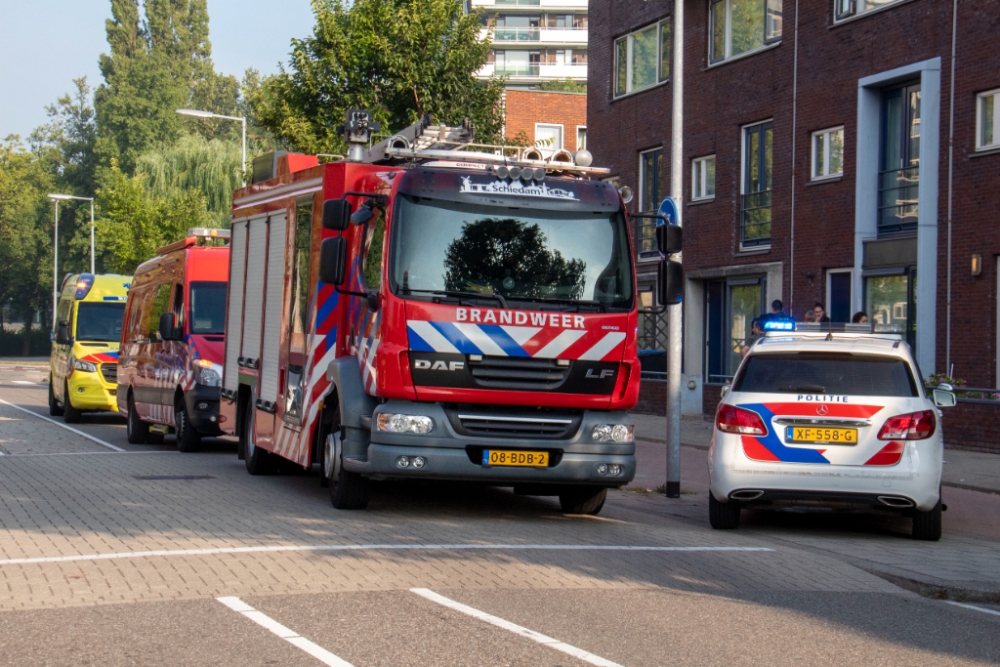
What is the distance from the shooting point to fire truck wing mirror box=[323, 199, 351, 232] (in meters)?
10.2

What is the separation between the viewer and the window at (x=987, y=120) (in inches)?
762

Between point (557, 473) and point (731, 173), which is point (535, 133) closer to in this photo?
point (731, 173)

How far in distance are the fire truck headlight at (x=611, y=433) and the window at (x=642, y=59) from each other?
62.7 ft

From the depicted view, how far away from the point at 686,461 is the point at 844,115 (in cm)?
791

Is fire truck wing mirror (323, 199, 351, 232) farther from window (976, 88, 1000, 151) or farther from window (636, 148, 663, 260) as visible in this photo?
window (636, 148, 663, 260)

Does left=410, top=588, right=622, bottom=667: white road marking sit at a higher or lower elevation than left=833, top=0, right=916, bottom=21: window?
lower

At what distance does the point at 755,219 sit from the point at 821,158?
2.27 metres

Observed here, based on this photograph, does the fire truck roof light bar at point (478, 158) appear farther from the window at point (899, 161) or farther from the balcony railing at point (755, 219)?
the balcony railing at point (755, 219)

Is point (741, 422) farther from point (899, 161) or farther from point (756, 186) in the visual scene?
point (756, 186)

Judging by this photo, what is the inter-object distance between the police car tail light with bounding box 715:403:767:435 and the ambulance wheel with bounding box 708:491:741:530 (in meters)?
0.65

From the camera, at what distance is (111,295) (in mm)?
25109

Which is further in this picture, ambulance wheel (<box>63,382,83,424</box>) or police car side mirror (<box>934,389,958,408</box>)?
ambulance wheel (<box>63,382,83,424</box>)

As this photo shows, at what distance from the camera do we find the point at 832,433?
10.1 meters

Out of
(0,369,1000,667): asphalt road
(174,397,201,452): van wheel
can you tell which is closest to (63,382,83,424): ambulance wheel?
(174,397,201,452): van wheel
